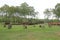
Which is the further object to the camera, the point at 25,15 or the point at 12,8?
the point at 25,15

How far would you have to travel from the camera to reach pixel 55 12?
10006 centimetres

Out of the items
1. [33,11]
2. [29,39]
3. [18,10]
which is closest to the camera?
[29,39]

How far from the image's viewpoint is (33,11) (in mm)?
103375

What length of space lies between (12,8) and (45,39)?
2728 inches

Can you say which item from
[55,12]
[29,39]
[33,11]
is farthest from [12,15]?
[29,39]

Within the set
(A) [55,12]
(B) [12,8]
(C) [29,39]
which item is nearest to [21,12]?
(B) [12,8]

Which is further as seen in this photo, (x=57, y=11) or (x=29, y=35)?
(x=57, y=11)

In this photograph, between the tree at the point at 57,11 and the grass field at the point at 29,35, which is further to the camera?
the tree at the point at 57,11

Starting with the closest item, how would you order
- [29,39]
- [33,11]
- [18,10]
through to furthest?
[29,39] < [18,10] < [33,11]

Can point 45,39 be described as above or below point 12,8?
below

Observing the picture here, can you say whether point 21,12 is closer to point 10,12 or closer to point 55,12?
point 10,12

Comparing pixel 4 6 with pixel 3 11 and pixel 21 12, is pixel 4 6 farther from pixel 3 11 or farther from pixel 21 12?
pixel 21 12

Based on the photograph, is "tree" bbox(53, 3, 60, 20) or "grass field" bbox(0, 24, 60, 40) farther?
"tree" bbox(53, 3, 60, 20)

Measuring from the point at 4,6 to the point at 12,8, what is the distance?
15.8 feet
